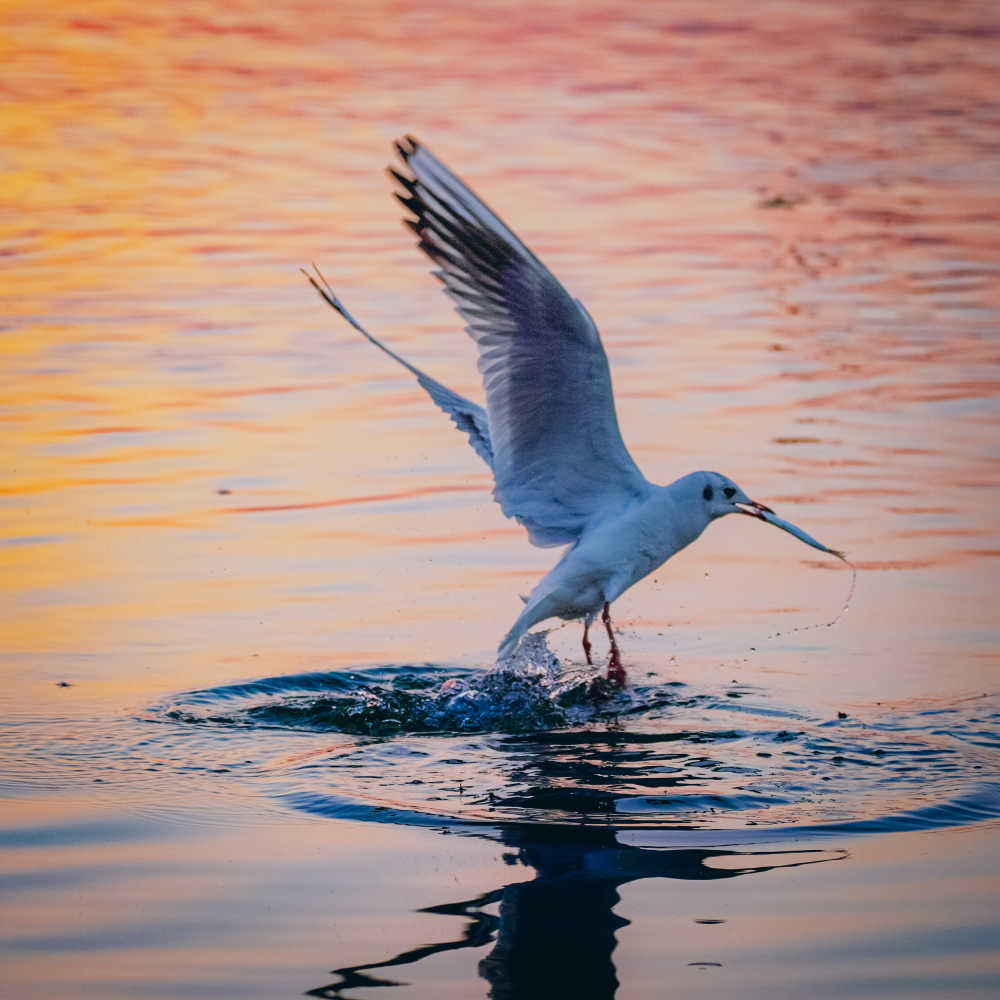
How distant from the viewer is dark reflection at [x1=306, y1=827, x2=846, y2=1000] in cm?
503

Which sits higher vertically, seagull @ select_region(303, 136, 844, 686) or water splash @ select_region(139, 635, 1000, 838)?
seagull @ select_region(303, 136, 844, 686)

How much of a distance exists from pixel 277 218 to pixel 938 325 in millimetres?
6873

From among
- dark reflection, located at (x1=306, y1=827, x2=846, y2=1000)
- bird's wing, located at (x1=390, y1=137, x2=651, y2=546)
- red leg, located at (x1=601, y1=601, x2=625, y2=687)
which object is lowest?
dark reflection, located at (x1=306, y1=827, x2=846, y2=1000)

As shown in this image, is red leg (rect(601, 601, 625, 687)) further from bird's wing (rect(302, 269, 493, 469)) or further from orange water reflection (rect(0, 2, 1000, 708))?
bird's wing (rect(302, 269, 493, 469))

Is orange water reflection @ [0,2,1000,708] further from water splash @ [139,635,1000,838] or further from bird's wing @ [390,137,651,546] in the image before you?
bird's wing @ [390,137,651,546]

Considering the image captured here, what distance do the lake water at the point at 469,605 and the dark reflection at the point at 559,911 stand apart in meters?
0.02

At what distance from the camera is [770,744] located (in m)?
6.97

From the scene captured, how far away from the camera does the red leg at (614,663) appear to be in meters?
7.89

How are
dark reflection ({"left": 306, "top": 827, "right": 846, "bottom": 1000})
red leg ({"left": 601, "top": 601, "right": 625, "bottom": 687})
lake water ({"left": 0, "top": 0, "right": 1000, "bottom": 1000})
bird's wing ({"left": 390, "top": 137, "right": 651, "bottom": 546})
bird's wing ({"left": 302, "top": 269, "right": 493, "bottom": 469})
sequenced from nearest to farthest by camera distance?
dark reflection ({"left": 306, "top": 827, "right": 846, "bottom": 1000}) < lake water ({"left": 0, "top": 0, "right": 1000, "bottom": 1000}) < bird's wing ({"left": 390, "top": 137, "right": 651, "bottom": 546}) < red leg ({"left": 601, "top": 601, "right": 625, "bottom": 687}) < bird's wing ({"left": 302, "top": 269, "right": 493, "bottom": 469})

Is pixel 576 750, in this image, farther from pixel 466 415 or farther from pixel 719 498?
pixel 466 415

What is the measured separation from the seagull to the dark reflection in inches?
74.1

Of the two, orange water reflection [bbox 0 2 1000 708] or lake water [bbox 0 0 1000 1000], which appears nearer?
lake water [bbox 0 0 1000 1000]

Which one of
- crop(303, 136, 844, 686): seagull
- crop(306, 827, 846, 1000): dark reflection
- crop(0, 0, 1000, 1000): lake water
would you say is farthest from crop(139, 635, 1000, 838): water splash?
crop(303, 136, 844, 686): seagull

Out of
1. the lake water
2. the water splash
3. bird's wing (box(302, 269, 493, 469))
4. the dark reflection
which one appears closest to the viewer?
the dark reflection
